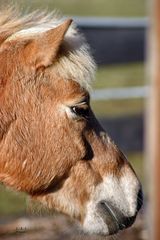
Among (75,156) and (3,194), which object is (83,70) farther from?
(3,194)

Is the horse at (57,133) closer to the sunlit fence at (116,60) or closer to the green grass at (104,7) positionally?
the sunlit fence at (116,60)

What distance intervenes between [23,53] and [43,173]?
Result: 600 millimetres

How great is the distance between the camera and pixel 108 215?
3.60 meters

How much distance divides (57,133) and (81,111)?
0.16 m

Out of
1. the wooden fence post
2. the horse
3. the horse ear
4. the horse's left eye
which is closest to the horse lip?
the horse

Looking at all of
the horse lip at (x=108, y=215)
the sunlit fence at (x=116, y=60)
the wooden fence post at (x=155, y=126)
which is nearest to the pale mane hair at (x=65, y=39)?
the horse lip at (x=108, y=215)

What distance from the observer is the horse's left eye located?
346 cm

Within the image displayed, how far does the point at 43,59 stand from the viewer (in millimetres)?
3449

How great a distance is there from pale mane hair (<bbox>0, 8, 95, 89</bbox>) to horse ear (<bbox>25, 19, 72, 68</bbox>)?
66 mm

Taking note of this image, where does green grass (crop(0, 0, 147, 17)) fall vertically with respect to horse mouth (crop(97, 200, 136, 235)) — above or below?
below

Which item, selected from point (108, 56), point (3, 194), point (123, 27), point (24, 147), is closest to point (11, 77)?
point (24, 147)

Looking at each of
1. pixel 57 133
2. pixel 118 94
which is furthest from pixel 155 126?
pixel 118 94

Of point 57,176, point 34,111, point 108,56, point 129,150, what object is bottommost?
point 129,150

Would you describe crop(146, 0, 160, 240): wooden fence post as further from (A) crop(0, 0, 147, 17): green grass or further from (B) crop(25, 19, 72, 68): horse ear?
(A) crop(0, 0, 147, 17): green grass
